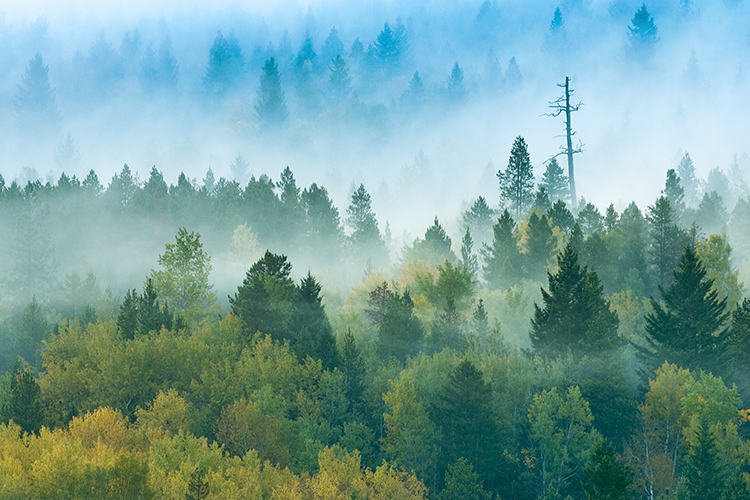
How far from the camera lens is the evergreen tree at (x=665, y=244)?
260 ft

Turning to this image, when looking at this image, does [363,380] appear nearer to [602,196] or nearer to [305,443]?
[305,443]

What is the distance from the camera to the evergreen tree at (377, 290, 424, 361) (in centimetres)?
7006

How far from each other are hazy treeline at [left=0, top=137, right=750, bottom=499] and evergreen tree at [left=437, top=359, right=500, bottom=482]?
0.59ft

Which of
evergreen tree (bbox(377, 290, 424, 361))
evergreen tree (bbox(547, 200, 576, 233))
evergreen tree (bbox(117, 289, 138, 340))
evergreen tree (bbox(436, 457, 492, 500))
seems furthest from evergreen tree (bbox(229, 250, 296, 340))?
evergreen tree (bbox(547, 200, 576, 233))

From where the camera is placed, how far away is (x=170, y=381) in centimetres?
6812

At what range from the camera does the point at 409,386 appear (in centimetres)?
6134

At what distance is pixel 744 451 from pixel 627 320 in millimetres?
24957

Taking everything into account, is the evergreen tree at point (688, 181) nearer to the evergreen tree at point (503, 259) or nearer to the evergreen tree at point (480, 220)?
the evergreen tree at point (480, 220)

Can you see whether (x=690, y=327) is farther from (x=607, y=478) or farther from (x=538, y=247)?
(x=538, y=247)

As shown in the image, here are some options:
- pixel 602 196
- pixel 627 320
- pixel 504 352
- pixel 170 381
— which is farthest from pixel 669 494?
pixel 602 196

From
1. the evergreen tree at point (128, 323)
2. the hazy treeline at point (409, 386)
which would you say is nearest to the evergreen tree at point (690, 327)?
the hazy treeline at point (409, 386)

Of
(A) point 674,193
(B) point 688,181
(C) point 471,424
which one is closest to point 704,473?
(C) point 471,424

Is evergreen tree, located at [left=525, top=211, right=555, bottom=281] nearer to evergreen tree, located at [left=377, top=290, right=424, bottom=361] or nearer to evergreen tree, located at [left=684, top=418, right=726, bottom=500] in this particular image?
evergreen tree, located at [left=377, top=290, right=424, bottom=361]

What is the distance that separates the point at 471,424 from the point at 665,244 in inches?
1390
